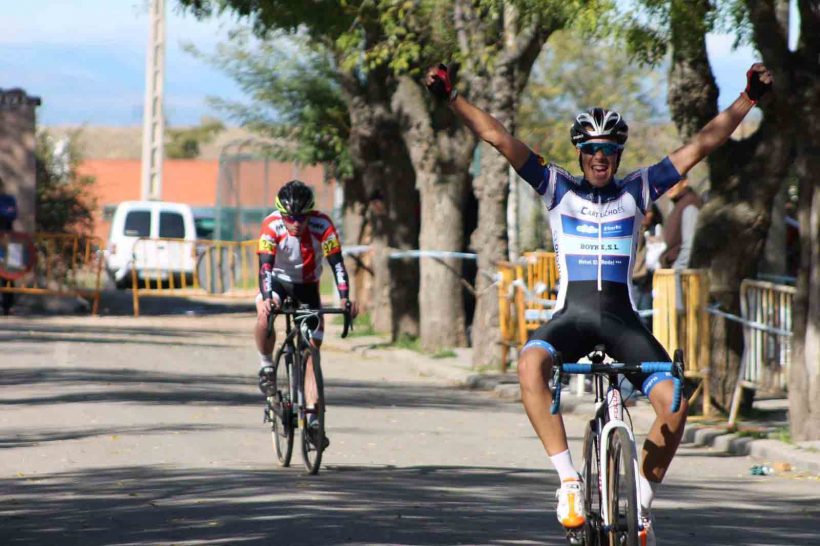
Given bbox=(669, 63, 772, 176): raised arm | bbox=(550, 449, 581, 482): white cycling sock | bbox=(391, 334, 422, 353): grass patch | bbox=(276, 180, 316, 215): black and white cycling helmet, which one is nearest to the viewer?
bbox=(550, 449, 581, 482): white cycling sock

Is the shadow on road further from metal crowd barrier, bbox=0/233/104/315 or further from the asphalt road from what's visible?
metal crowd barrier, bbox=0/233/104/315

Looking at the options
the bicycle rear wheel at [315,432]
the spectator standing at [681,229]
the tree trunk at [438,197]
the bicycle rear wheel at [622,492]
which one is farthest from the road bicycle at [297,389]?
the tree trunk at [438,197]

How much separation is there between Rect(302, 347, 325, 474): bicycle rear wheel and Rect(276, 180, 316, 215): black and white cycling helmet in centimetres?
95

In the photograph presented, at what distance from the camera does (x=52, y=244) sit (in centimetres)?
3238

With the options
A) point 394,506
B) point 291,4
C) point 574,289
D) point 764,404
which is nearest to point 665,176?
point 574,289

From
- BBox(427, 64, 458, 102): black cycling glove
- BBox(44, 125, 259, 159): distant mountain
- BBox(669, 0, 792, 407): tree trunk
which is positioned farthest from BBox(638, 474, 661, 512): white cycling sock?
BBox(44, 125, 259, 159): distant mountain

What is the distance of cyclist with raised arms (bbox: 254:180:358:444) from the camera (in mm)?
12023

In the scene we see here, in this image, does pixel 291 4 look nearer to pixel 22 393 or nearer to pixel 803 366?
pixel 22 393

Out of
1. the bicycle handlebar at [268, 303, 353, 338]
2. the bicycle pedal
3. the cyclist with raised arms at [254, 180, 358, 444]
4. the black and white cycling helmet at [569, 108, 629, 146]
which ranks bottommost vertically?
the bicycle pedal

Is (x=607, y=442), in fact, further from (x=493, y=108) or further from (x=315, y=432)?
(x=493, y=108)

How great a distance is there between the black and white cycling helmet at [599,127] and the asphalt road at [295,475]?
7.04ft

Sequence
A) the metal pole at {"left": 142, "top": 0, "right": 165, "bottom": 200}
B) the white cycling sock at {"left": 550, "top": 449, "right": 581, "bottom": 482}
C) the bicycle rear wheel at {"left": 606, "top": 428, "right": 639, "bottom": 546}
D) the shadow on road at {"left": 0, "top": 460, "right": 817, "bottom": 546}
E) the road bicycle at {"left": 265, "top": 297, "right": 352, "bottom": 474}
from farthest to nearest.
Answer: the metal pole at {"left": 142, "top": 0, "right": 165, "bottom": 200} < the road bicycle at {"left": 265, "top": 297, "right": 352, "bottom": 474} < the shadow on road at {"left": 0, "top": 460, "right": 817, "bottom": 546} < the white cycling sock at {"left": 550, "top": 449, "right": 581, "bottom": 482} < the bicycle rear wheel at {"left": 606, "top": 428, "right": 639, "bottom": 546}

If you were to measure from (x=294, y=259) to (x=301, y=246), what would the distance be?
4.0 inches

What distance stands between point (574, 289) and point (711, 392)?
824cm
